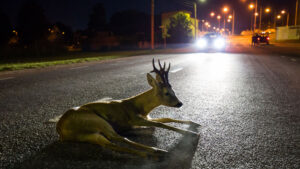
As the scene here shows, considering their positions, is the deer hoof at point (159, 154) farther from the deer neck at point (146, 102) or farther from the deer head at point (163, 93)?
the deer head at point (163, 93)

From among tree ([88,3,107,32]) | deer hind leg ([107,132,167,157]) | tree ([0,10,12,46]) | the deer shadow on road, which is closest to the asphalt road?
the deer shadow on road

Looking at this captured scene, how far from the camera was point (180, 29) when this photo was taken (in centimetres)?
5962

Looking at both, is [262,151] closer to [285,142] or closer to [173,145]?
[285,142]

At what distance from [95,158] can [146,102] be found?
1.21m

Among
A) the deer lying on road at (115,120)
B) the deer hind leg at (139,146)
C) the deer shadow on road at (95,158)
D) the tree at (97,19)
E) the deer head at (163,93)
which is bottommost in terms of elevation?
the deer shadow on road at (95,158)

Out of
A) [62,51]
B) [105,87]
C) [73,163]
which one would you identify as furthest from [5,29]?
[73,163]

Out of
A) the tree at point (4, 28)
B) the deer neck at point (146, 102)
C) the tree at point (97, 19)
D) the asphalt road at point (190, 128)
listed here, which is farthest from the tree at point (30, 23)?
the deer neck at point (146, 102)

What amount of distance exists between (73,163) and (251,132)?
2415mm

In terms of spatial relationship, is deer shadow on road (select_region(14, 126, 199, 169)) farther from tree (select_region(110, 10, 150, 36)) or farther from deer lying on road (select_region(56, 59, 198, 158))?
tree (select_region(110, 10, 150, 36))

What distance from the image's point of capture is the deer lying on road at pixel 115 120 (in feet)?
9.53

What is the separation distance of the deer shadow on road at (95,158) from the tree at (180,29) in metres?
57.0

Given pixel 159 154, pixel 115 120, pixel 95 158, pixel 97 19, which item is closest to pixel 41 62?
pixel 115 120

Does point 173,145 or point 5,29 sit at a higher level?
point 5,29

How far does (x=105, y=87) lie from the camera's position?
725 cm
